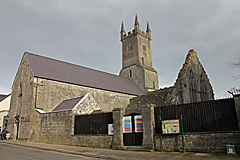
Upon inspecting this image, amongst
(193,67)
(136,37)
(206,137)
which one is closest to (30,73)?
(193,67)

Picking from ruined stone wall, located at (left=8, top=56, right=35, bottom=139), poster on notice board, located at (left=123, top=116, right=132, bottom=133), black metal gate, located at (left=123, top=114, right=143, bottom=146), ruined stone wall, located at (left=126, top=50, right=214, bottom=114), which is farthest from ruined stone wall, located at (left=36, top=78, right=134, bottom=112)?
black metal gate, located at (left=123, top=114, right=143, bottom=146)

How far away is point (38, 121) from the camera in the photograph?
1822cm

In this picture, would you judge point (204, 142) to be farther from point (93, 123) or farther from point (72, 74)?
point (72, 74)

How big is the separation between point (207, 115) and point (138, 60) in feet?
92.0

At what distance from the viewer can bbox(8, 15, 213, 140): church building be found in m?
17.0

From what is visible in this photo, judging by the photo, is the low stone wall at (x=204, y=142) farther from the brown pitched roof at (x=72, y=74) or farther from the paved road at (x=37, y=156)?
the brown pitched roof at (x=72, y=74)

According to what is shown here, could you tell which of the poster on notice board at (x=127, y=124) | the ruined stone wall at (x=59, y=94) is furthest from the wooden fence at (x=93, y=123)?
the ruined stone wall at (x=59, y=94)

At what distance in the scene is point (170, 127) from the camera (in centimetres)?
980

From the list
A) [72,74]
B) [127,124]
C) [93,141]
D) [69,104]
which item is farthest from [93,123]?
[72,74]

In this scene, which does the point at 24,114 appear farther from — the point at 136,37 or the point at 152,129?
the point at 136,37

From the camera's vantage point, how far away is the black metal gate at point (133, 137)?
36.5ft

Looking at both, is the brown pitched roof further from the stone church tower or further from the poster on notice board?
the poster on notice board

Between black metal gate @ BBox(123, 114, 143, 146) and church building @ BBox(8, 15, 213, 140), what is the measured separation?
224 inches

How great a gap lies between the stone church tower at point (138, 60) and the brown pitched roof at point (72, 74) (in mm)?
4367
